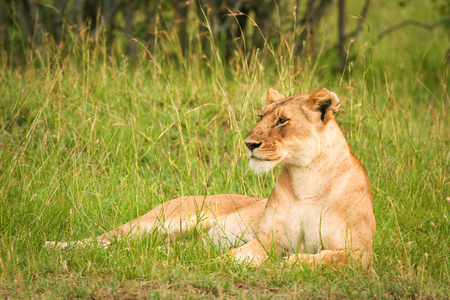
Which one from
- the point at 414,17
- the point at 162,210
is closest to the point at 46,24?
the point at 162,210

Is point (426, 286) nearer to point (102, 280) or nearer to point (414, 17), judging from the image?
point (102, 280)

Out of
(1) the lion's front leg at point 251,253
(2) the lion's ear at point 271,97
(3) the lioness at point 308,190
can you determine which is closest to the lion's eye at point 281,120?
(3) the lioness at point 308,190

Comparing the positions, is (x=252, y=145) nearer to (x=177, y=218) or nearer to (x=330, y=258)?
(x=330, y=258)

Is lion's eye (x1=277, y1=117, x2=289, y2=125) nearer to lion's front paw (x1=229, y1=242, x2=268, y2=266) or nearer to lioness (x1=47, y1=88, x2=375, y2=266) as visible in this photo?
lioness (x1=47, y1=88, x2=375, y2=266)

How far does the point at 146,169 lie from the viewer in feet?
17.9

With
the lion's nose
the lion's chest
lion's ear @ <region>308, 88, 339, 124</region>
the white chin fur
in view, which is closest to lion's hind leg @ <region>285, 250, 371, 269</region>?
the lion's chest

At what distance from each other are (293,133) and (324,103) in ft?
0.86

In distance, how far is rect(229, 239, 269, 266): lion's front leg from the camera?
3604 millimetres

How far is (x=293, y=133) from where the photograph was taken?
373cm

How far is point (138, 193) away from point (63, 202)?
0.63 meters

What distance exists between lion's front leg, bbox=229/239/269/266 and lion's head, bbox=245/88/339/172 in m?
0.48

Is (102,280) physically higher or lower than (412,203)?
higher

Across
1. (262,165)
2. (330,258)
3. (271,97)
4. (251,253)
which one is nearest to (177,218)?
(251,253)

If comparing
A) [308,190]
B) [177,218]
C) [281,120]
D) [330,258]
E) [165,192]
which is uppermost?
[281,120]
